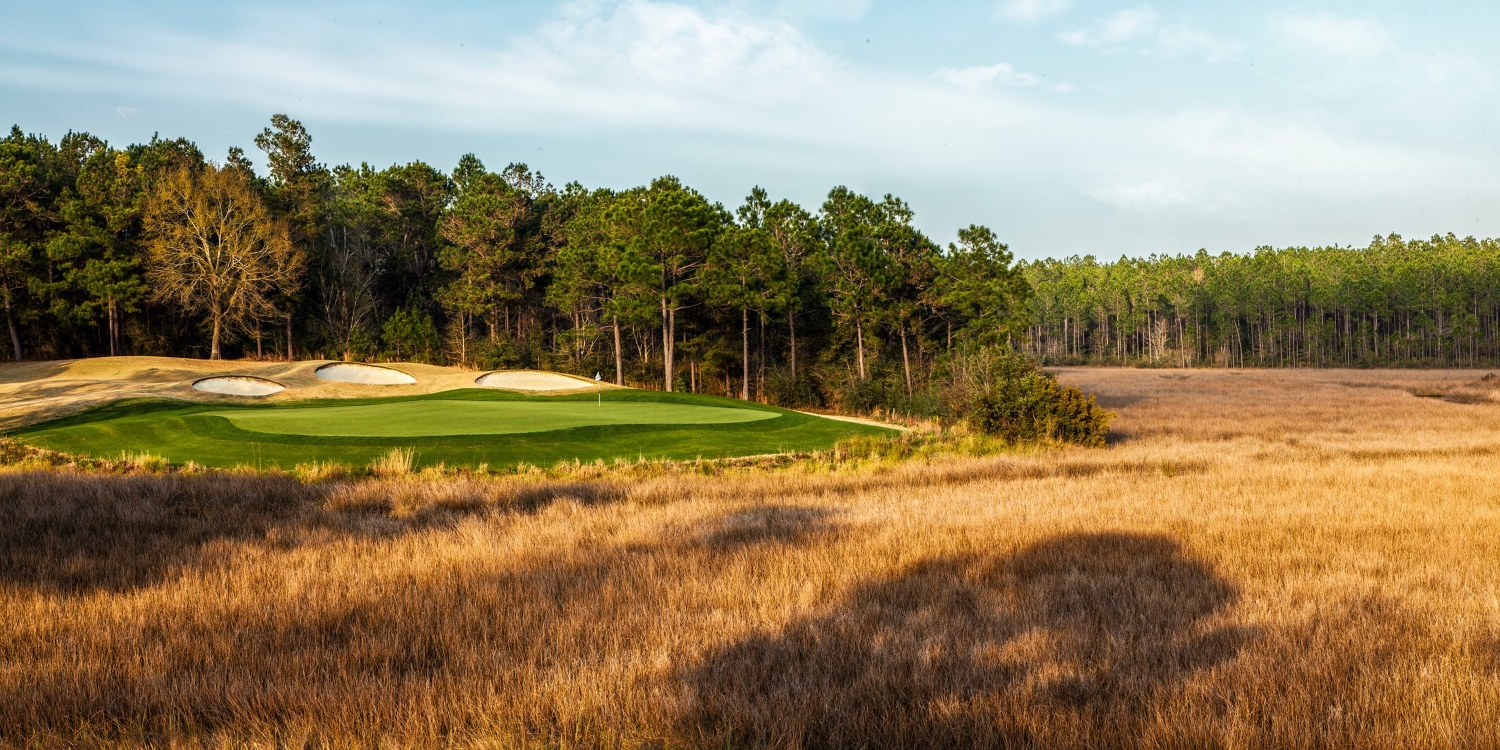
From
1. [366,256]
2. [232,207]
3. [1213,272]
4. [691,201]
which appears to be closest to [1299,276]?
[1213,272]

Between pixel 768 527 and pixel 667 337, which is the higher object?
pixel 667 337

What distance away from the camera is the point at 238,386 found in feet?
101

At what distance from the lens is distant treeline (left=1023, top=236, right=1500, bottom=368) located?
324 ft

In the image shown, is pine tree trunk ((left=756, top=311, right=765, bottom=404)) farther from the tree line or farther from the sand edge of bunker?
the sand edge of bunker

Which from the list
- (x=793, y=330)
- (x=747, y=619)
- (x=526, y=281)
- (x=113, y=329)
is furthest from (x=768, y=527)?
(x=113, y=329)

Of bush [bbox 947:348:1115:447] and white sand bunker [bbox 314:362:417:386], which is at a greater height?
white sand bunker [bbox 314:362:417:386]

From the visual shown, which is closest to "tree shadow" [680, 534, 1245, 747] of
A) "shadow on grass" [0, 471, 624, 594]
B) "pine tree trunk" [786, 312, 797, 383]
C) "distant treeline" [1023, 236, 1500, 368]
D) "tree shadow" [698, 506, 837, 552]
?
"tree shadow" [698, 506, 837, 552]

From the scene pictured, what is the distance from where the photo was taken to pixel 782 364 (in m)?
48.8

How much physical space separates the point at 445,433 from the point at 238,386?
1719 centimetres

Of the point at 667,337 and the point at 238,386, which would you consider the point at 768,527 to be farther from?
the point at 667,337

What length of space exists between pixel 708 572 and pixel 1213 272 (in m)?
133

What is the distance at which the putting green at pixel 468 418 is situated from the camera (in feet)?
61.5

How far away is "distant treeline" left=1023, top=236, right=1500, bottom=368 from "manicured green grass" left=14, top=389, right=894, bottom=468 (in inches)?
3005

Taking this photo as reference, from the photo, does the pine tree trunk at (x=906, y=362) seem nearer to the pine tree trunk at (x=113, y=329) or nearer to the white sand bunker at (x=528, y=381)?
the white sand bunker at (x=528, y=381)
